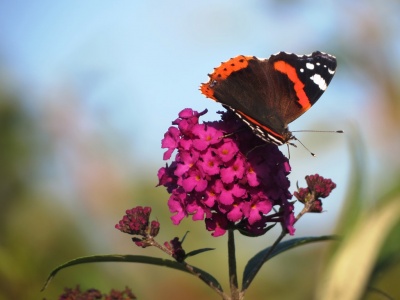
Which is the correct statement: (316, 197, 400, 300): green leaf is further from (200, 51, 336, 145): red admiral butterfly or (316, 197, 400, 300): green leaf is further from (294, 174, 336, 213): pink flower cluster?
(200, 51, 336, 145): red admiral butterfly

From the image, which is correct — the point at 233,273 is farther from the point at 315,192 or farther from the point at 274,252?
the point at 315,192

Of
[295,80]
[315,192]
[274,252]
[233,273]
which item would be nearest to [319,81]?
[295,80]

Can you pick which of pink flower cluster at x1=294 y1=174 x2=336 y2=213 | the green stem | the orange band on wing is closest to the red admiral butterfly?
the orange band on wing

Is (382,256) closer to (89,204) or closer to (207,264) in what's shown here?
(207,264)

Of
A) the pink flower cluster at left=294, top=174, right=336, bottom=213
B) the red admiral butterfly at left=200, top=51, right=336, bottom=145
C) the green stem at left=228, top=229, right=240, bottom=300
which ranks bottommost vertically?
the green stem at left=228, top=229, right=240, bottom=300

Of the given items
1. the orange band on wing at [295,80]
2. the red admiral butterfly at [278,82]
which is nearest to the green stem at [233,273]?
the red admiral butterfly at [278,82]

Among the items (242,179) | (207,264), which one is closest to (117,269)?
(207,264)
